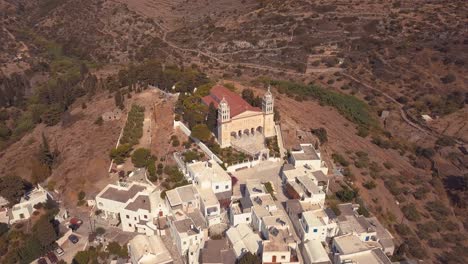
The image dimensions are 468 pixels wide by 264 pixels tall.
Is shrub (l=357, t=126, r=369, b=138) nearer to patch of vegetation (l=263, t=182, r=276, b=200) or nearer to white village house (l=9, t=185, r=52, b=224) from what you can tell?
patch of vegetation (l=263, t=182, r=276, b=200)

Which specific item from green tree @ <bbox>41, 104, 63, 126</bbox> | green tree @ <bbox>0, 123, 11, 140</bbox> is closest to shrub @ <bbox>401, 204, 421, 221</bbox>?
green tree @ <bbox>41, 104, 63, 126</bbox>

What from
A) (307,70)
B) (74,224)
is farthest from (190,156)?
(307,70)

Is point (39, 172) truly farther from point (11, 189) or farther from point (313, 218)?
point (313, 218)

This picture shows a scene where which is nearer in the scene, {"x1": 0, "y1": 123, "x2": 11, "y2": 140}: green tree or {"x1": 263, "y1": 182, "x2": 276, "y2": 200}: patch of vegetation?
Result: {"x1": 263, "y1": 182, "x2": 276, "y2": 200}: patch of vegetation

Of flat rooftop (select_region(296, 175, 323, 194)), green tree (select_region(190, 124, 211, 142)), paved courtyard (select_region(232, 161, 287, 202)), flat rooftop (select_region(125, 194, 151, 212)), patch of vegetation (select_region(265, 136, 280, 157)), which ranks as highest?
green tree (select_region(190, 124, 211, 142))

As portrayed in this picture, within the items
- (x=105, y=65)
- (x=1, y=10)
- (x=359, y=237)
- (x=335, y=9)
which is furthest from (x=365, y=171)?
(x=1, y=10)

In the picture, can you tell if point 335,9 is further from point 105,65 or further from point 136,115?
point 136,115
